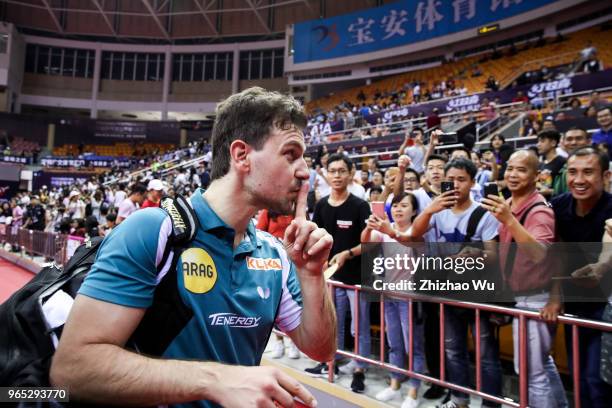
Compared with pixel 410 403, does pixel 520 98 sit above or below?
above

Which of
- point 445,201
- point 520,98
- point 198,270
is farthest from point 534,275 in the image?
point 520,98

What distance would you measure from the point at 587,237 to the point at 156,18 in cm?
3403

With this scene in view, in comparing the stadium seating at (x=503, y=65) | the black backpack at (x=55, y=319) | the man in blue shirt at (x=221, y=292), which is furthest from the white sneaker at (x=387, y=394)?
the stadium seating at (x=503, y=65)

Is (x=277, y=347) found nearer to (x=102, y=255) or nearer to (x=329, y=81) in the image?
(x=102, y=255)

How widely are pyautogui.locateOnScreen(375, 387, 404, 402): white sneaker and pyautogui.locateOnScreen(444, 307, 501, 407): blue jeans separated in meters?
0.48

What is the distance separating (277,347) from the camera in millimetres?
4379

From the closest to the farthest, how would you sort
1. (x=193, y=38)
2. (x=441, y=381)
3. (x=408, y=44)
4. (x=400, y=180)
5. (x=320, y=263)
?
(x=320, y=263), (x=441, y=381), (x=400, y=180), (x=408, y=44), (x=193, y=38)

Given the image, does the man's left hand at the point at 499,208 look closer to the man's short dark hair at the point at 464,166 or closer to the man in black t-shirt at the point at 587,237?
the man in black t-shirt at the point at 587,237

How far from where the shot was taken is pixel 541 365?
8.40ft

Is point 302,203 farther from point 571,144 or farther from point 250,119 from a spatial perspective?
point 571,144

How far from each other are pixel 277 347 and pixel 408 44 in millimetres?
22523

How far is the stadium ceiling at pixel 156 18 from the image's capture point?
30.6 m

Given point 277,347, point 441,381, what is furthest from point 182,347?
point 277,347

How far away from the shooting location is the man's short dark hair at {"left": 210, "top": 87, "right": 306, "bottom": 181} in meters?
1.36
